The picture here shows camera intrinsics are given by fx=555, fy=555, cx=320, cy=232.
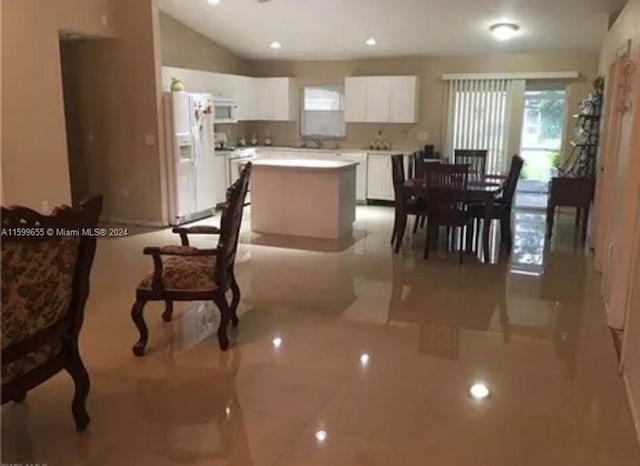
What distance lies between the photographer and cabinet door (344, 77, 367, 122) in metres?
9.42

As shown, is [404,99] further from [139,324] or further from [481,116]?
[139,324]

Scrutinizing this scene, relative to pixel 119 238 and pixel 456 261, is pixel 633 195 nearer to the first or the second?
pixel 456 261

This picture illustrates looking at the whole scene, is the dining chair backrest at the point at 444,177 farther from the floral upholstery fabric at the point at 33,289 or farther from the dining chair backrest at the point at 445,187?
the floral upholstery fabric at the point at 33,289

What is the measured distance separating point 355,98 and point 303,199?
3.40 m

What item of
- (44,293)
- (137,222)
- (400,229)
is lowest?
(137,222)

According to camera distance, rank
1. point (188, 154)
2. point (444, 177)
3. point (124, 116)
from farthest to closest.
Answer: point (188, 154) → point (124, 116) → point (444, 177)

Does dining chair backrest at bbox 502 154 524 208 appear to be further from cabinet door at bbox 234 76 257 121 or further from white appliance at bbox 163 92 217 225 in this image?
cabinet door at bbox 234 76 257 121

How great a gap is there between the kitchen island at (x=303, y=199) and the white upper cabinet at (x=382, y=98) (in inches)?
103

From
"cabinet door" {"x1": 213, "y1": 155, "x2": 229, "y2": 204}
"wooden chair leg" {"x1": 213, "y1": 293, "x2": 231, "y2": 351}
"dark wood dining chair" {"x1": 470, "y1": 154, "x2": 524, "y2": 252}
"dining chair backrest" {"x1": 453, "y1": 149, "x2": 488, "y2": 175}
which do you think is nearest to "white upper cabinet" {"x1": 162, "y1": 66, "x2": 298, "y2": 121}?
"cabinet door" {"x1": 213, "y1": 155, "x2": 229, "y2": 204}

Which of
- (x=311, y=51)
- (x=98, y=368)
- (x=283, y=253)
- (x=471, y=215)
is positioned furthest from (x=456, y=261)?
(x=311, y=51)

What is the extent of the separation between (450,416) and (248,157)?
718 centimetres

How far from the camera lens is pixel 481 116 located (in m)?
9.05

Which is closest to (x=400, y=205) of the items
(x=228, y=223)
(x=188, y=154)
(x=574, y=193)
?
(x=574, y=193)

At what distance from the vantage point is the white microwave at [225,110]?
29.0ft
